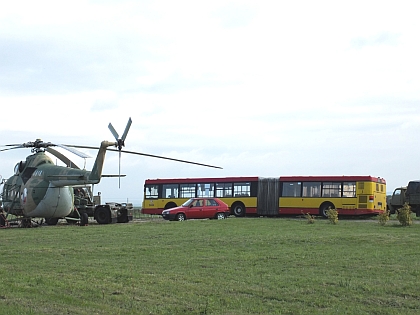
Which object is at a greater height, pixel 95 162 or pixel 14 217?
pixel 95 162

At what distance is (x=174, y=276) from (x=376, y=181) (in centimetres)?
2757

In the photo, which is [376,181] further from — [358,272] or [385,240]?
[358,272]

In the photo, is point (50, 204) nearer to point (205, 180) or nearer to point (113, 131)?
point (113, 131)

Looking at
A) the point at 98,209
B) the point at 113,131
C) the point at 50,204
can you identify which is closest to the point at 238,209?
the point at 98,209

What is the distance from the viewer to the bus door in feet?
130

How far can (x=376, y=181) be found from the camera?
123 feet

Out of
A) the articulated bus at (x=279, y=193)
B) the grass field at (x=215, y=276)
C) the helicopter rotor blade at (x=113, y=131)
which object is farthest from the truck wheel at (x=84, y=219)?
the grass field at (x=215, y=276)

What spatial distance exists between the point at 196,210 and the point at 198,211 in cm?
12

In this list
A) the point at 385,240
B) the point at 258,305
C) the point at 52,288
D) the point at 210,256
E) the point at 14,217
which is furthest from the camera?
the point at 14,217

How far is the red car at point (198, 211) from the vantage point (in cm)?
3472

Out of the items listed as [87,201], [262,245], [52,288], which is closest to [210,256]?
[262,245]

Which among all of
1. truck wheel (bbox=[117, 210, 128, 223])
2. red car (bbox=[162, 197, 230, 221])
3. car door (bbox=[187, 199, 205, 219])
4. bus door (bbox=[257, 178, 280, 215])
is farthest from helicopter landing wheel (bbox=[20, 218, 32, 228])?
bus door (bbox=[257, 178, 280, 215])

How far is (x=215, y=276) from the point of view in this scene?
12070 millimetres

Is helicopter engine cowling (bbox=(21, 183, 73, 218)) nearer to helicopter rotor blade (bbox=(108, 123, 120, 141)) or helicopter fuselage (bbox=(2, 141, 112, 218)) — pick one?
helicopter fuselage (bbox=(2, 141, 112, 218))
